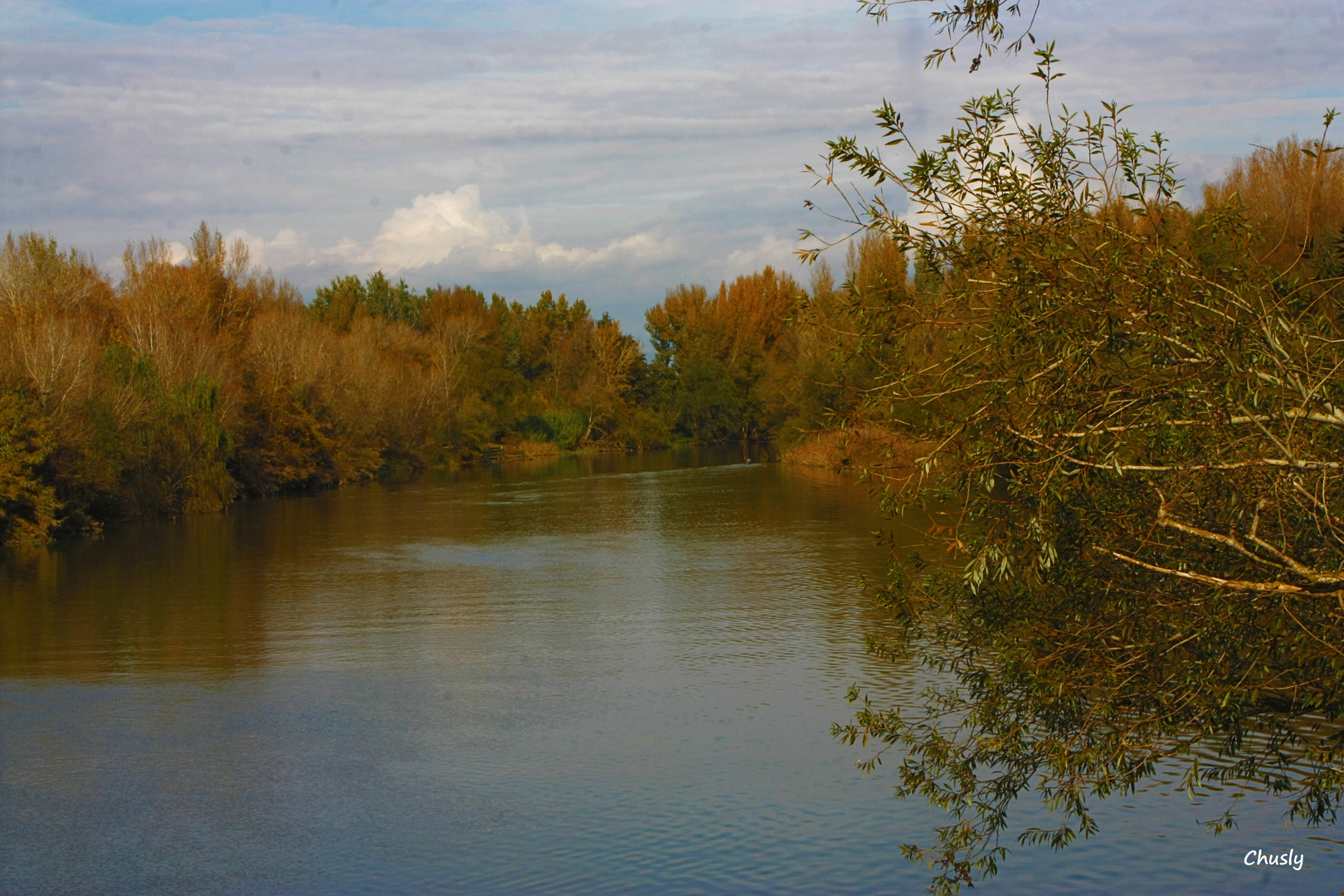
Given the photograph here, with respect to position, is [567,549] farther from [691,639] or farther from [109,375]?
[109,375]

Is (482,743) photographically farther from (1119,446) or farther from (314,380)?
(314,380)

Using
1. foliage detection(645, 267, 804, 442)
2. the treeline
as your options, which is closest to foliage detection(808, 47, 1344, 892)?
the treeline

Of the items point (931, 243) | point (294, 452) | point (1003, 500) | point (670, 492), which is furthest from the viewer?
point (294, 452)

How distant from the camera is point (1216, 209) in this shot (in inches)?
243

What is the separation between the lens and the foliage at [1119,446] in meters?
4.89

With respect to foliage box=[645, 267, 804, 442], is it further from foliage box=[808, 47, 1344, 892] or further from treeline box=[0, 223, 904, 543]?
foliage box=[808, 47, 1344, 892]

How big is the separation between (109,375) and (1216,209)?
32.2 m

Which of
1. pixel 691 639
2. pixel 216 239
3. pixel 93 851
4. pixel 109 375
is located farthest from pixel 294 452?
pixel 93 851

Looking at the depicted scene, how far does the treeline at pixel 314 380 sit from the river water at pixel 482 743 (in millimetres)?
3526

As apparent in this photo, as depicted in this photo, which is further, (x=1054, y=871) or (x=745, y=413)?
(x=745, y=413)

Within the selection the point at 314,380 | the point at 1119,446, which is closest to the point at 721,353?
the point at 314,380

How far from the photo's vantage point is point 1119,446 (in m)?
4.96

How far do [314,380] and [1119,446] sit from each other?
154 ft

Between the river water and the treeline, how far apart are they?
11.6 feet
